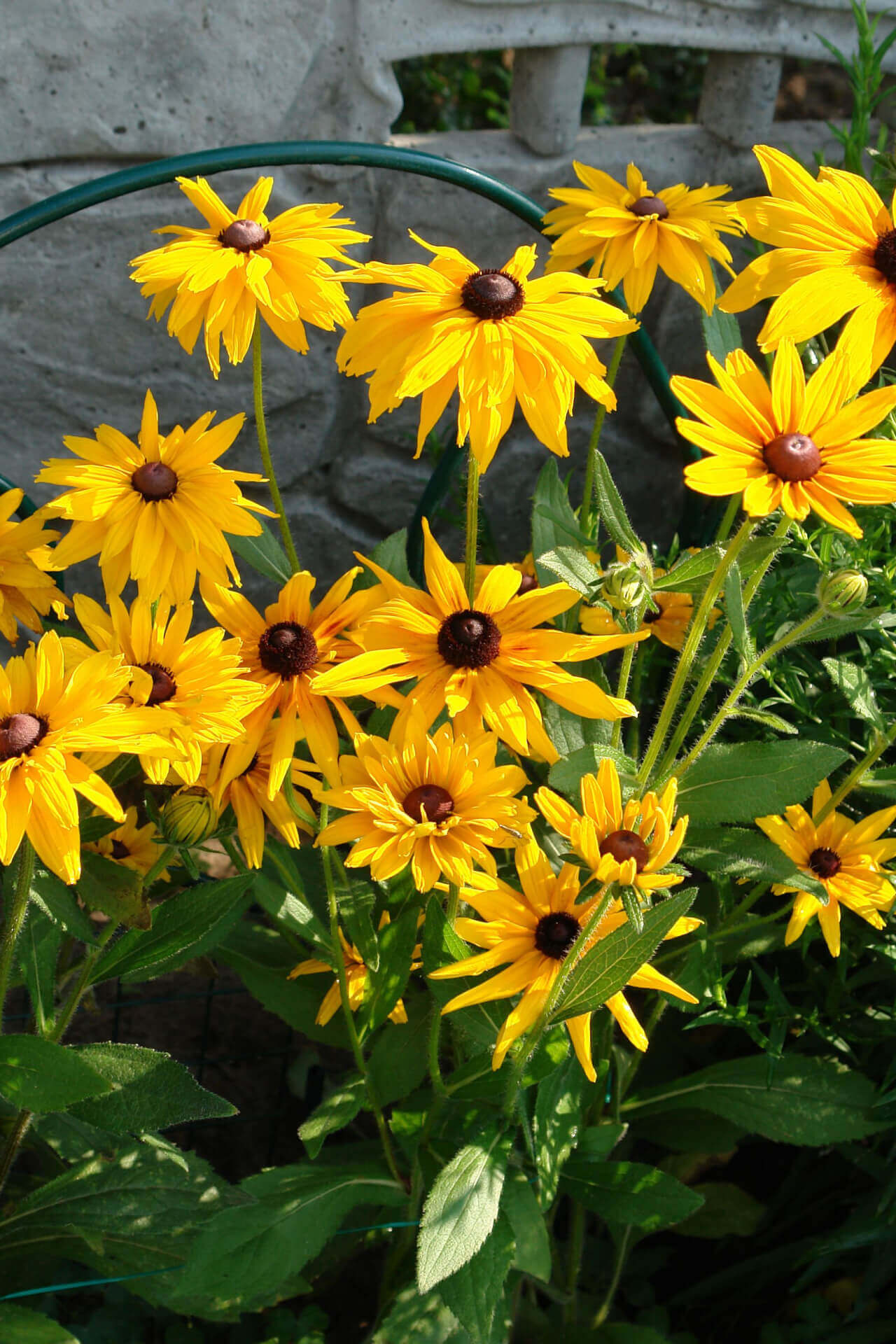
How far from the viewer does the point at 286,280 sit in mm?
818

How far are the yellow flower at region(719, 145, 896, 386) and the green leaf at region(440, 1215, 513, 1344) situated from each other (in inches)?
25.1

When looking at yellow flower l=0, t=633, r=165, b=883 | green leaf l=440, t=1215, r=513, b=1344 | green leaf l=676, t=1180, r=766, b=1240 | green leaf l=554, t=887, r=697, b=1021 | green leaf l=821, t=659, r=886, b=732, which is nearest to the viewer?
yellow flower l=0, t=633, r=165, b=883

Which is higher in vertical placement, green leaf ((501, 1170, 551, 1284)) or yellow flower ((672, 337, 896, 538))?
yellow flower ((672, 337, 896, 538))

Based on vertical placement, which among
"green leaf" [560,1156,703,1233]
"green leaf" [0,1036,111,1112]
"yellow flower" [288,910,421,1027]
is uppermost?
"yellow flower" [288,910,421,1027]

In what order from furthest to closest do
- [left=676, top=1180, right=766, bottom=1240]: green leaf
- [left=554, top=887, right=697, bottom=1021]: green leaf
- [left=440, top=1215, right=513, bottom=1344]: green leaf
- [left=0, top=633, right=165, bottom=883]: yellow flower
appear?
[left=676, top=1180, right=766, bottom=1240]: green leaf, [left=440, top=1215, right=513, bottom=1344]: green leaf, [left=554, top=887, right=697, bottom=1021]: green leaf, [left=0, top=633, right=165, bottom=883]: yellow flower

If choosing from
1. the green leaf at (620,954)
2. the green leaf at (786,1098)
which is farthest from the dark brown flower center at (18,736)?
the green leaf at (786,1098)

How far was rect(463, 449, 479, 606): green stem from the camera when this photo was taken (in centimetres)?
76

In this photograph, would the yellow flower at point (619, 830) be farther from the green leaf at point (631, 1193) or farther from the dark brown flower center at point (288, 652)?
the green leaf at point (631, 1193)

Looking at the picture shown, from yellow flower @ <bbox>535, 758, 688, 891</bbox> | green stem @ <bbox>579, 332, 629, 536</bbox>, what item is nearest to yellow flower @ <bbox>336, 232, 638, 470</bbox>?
green stem @ <bbox>579, 332, 629, 536</bbox>

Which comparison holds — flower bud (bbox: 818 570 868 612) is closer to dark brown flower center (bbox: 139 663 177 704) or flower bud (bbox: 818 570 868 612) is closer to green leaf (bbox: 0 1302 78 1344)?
dark brown flower center (bbox: 139 663 177 704)

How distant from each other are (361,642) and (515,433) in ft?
3.33

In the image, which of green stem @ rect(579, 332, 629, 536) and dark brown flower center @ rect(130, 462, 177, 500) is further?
green stem @ rect(579, 332, 629, 536)

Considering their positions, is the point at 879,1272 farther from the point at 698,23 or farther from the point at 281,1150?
the point at 698,23

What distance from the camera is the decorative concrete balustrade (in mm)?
1327
